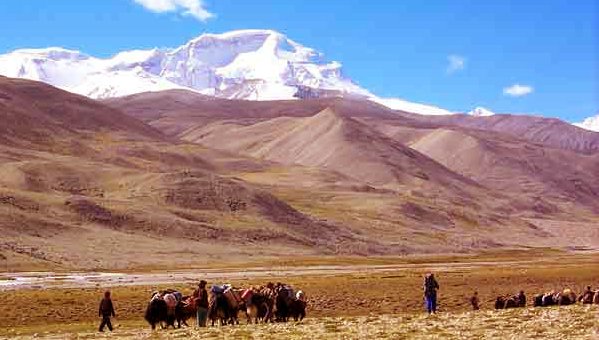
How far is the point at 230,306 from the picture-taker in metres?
31.4

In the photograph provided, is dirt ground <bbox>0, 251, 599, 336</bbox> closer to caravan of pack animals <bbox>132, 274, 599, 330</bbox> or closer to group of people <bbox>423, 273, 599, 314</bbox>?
group of people <bbox>423, 273, 599, 314</bbox>

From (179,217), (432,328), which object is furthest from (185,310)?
(179,217)

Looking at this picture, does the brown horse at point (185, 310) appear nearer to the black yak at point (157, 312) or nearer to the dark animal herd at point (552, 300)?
the black yak at point (157, 312)

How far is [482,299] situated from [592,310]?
775 inches

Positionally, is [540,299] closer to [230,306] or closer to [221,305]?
[230,306]

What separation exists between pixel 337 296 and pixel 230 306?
1582 cm

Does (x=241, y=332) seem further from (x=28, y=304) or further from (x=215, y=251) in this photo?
(x=215, y=251)

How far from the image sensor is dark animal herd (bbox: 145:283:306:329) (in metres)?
30.5

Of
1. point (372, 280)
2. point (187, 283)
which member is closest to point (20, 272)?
point (187, 283)

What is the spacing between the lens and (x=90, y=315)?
133 feet

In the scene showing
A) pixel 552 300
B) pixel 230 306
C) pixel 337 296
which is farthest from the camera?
pixel 337 296

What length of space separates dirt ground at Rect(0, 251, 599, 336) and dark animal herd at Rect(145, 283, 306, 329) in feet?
19.2

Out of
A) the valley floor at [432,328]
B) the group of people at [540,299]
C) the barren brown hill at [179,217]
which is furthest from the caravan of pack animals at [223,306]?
the barren brown hill at [179,217]

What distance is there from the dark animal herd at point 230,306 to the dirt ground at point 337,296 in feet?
19.2
